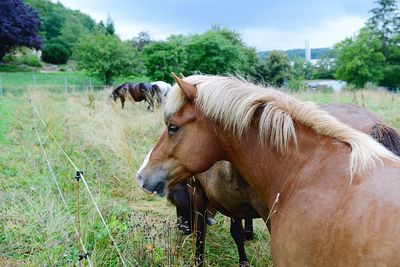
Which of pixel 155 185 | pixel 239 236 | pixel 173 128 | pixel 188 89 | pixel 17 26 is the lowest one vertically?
pixel 239 236

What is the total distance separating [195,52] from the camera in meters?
29.1

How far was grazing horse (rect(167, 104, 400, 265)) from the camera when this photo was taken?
298 centimetres

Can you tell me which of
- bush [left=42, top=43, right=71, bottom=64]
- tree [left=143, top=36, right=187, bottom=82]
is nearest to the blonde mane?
tree [left=143, top=36, right=187, bottom=82]

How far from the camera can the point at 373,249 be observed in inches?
63.6

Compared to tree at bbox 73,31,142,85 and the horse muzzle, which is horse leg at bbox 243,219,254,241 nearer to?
the horse muzzle

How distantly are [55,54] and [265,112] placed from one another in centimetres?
5666

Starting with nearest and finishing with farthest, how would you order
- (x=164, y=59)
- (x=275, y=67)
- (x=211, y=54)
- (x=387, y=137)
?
1. (x=387, y=137)
2. (x=164, y=59)
3. (x=211, y=54)
4. (x=275, y=67)

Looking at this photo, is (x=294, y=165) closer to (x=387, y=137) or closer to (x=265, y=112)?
(x=265, y=112)

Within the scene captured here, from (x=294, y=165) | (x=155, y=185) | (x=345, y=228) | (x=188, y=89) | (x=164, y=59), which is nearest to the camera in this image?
(x=345, y=228)

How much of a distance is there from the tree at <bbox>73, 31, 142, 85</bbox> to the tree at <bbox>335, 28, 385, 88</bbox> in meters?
22.9

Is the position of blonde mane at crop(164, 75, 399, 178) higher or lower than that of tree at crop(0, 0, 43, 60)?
lower

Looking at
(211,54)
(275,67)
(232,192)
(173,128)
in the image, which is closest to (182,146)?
(173,128)

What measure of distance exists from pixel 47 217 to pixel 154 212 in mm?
1400

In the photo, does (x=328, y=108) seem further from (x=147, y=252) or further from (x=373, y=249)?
(x=373, y=249)
